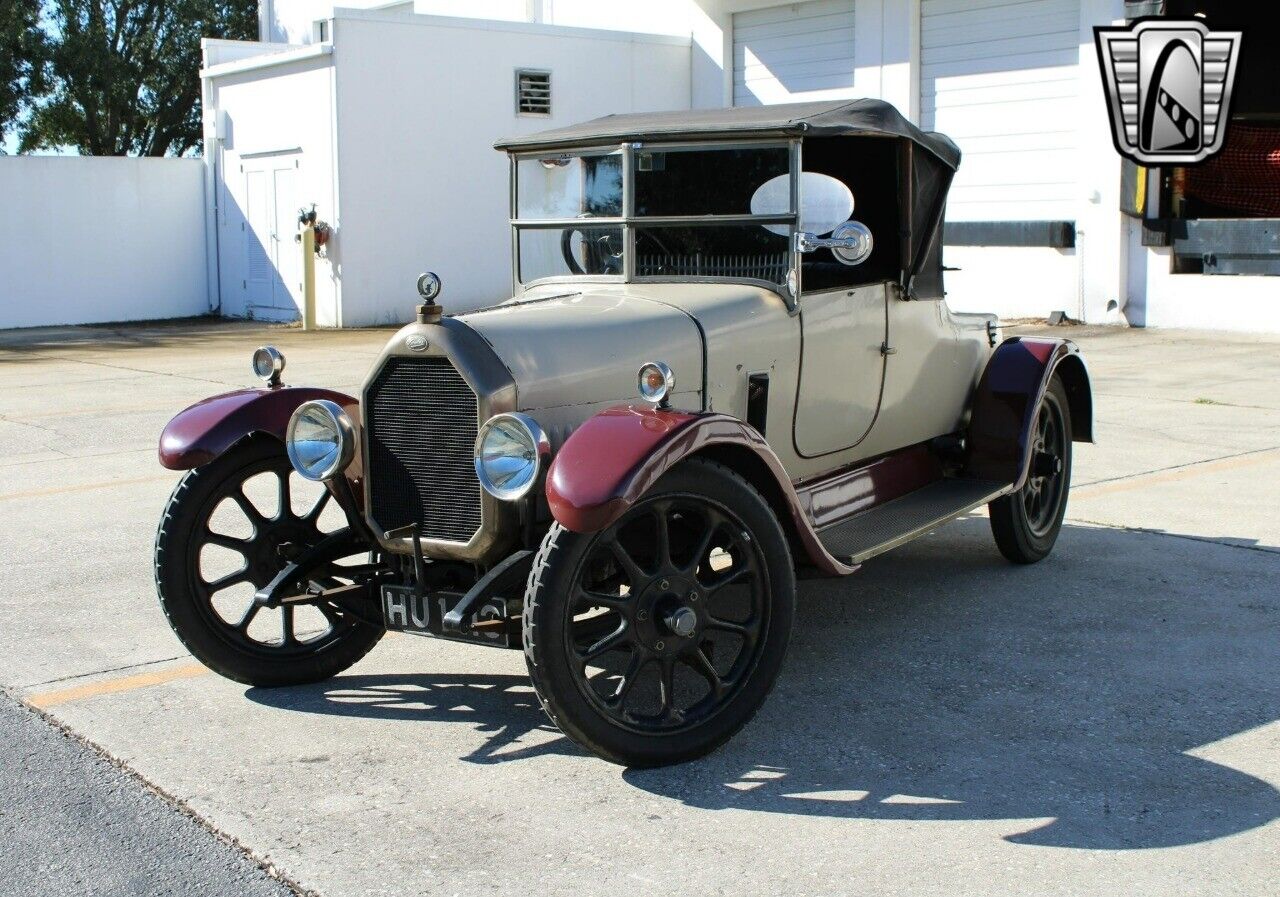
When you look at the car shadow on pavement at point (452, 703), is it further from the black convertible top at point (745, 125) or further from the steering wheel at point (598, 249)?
→ the black convertible top at point (745, 125)

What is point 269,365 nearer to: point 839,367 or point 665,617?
point 665,617

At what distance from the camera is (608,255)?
543cm

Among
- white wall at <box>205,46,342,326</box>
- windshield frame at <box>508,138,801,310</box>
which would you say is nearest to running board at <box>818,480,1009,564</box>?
windshield frame at <box>508,138,801,310</box>

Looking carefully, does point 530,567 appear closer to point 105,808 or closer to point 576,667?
point 576,667

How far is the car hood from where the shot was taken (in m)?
4.39

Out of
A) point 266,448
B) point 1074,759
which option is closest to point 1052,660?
point 1074,759

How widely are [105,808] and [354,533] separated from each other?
1289mm

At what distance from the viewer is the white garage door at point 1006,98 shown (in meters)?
17.3

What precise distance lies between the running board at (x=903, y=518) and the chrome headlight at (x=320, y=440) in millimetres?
1658

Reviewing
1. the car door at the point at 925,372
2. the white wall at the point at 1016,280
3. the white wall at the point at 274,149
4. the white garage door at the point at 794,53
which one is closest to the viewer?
the car door at the point at 925,372

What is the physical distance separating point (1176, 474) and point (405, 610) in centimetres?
573

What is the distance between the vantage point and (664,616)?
163 inches

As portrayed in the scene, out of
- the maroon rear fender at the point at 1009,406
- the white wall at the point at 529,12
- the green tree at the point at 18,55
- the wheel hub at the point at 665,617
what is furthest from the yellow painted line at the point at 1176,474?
the green tree at the point at 18,55

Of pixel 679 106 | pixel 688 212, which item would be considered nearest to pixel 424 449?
pixel 688 212
